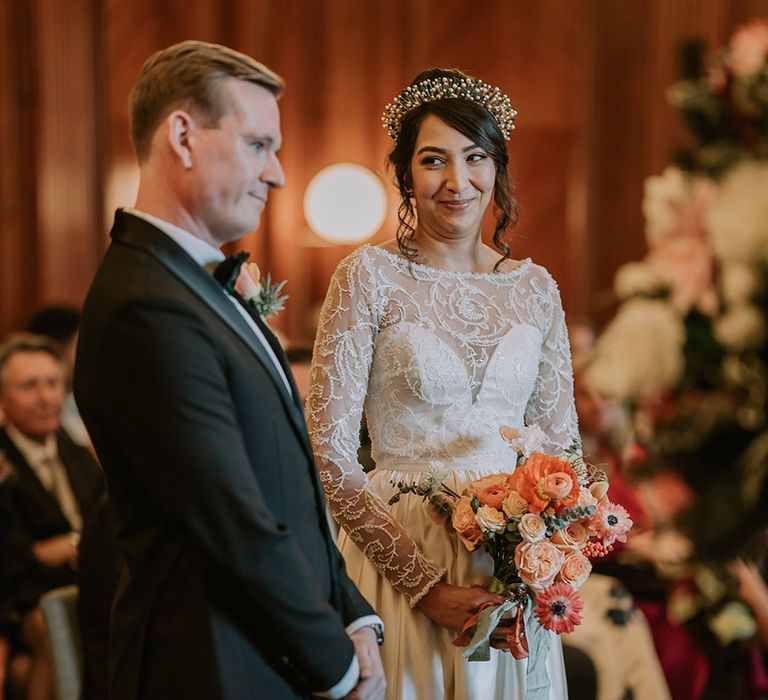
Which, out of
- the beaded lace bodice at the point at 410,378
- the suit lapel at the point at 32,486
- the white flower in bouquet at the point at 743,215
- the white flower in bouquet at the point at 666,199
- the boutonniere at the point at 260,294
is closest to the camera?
the white flower in bouquet at the point at 743,215

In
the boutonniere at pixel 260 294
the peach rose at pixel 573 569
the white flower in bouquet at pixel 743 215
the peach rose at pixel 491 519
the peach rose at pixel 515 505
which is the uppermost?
the white flower in bouquet at pixel 743 215

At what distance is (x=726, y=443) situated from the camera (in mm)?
1226

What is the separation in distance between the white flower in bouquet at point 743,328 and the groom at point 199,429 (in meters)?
0.83

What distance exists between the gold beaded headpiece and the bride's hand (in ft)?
3.32

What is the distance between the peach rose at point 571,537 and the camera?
2189 mm

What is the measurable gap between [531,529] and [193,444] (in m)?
0.75

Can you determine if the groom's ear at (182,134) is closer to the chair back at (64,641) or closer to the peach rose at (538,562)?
the peach rose at (538,562)

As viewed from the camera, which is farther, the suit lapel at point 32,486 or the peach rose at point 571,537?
the suit lapel at point 32,486

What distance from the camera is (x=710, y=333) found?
1.24m

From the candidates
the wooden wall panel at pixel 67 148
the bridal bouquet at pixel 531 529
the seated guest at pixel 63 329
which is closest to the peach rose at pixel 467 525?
the bridal bouquet at pixel 531 529

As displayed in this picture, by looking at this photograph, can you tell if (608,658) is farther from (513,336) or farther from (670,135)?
(670,135)

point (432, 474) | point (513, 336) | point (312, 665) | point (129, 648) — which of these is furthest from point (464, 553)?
point (129, 648)

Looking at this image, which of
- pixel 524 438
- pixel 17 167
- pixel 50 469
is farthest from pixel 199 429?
pixel 17 167

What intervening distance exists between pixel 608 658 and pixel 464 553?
180 centimetres
